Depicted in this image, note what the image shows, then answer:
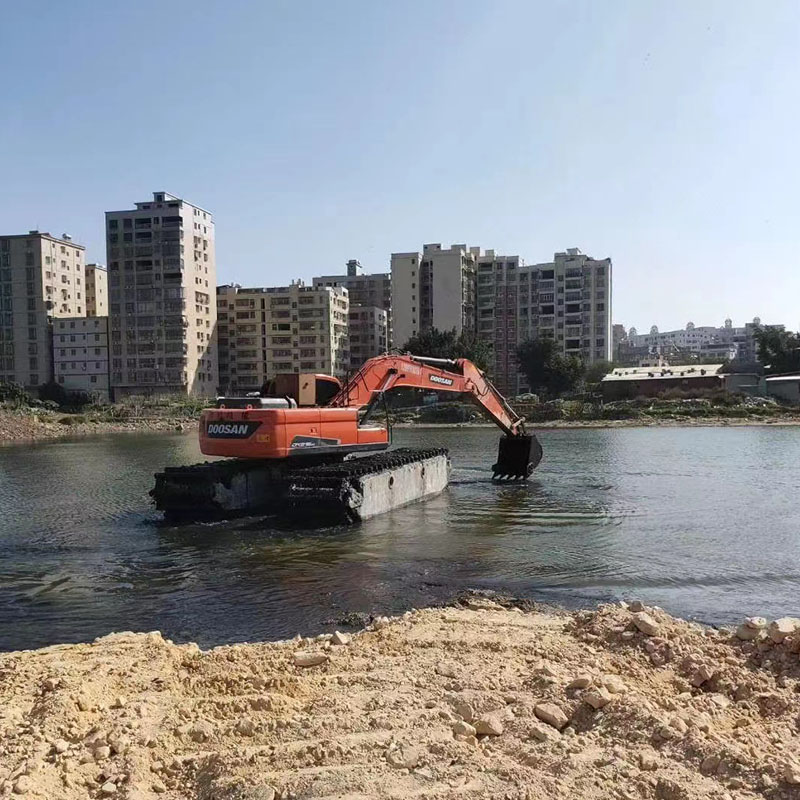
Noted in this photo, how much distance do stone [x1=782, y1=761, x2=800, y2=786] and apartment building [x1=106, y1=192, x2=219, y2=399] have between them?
3445 inches

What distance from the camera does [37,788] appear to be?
13.9 feet

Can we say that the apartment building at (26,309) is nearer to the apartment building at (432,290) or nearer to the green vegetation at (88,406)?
the green vegetation at (88,406)

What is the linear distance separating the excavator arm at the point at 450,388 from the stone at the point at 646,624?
11.5 meters

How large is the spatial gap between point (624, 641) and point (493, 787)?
2.77 m

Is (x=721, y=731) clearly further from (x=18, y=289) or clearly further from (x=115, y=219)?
(x=18, y=289)

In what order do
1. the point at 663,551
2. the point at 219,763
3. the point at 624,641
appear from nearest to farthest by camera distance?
the point at 219,763 < the point at 624,641 < the point at 663,551

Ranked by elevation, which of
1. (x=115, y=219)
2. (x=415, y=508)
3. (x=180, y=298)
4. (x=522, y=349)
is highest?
(x=115, y=219)

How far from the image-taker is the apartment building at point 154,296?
8638 cm

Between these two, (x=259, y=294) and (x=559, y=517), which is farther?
(x=259, y=294)

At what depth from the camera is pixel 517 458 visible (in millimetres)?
22922

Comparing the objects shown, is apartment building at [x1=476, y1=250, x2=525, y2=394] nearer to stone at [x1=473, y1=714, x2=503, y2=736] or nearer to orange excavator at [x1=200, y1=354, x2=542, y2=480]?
orange excavator at [x1=200, y1=354, x2=542, y2=480]

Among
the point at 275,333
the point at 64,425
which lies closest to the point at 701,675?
the point at 64,425

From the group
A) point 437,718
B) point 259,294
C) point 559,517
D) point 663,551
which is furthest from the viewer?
point 259,294

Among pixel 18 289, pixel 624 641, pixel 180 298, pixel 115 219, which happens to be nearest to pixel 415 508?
pixel 624 641
